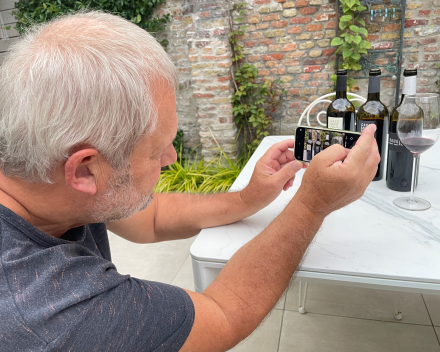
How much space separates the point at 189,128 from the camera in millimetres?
3824

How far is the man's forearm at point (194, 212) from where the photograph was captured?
3.49 feet

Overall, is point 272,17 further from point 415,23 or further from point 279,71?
point 415,23

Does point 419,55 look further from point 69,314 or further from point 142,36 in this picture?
point 69,314

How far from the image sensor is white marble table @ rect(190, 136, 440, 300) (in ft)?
2.57

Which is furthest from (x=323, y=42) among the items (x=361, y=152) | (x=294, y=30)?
(x=361, y=152)

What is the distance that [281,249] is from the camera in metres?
0.80

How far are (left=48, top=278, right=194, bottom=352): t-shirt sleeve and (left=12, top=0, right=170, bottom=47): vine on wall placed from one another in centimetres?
316

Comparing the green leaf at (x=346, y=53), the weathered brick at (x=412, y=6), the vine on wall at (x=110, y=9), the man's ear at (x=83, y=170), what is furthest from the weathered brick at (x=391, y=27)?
the man's ear at (x=83, y=170)

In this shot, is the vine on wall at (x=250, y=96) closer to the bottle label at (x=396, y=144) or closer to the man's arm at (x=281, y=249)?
the bottle label at (x=396, y=144)

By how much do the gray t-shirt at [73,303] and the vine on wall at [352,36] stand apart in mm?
2874

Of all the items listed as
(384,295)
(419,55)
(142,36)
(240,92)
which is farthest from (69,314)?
(419,55)

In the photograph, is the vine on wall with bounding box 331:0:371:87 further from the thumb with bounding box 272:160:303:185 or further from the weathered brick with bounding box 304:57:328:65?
the thumb with bounding box 272:160:303:185

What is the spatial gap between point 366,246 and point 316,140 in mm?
308

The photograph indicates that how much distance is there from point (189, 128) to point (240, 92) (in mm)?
760
